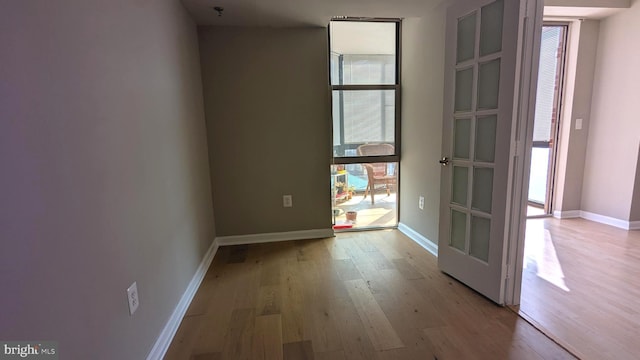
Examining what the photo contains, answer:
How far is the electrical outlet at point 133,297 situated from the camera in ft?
4.34

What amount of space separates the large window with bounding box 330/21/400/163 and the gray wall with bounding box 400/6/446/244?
15 centimetres

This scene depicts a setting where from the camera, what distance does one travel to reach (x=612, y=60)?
137 inches

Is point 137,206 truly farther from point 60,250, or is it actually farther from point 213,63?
point 213,63

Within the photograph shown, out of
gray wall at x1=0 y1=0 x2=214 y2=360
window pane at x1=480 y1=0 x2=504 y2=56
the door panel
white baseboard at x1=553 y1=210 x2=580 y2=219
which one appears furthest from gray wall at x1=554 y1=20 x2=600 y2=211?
gray wall at x1=0 y1=0 x2=214 y2=360

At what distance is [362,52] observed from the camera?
10.9ft

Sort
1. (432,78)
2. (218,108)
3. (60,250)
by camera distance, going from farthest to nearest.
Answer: (218,108) < (432,78) < (60,250)

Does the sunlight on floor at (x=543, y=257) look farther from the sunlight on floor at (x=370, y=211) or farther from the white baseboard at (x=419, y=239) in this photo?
the sunlight on floor at (x=370, y=211)

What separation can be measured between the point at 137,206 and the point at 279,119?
74.3 inches

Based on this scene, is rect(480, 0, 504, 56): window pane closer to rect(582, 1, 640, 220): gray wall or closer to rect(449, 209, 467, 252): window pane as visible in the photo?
rect(449, 209, 467, 252): window pane

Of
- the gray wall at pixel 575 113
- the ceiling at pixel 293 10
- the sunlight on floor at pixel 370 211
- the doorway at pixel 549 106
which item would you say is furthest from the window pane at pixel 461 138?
the gray wall at pixel 575 113

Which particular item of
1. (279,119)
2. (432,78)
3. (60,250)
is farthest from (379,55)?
(60,250)

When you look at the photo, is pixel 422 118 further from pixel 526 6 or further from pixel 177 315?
pixel 177 315

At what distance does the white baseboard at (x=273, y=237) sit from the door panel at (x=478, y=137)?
135 cm

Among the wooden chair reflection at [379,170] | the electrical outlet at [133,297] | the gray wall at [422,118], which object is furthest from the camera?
the wooden chair reflection at [379,170]
